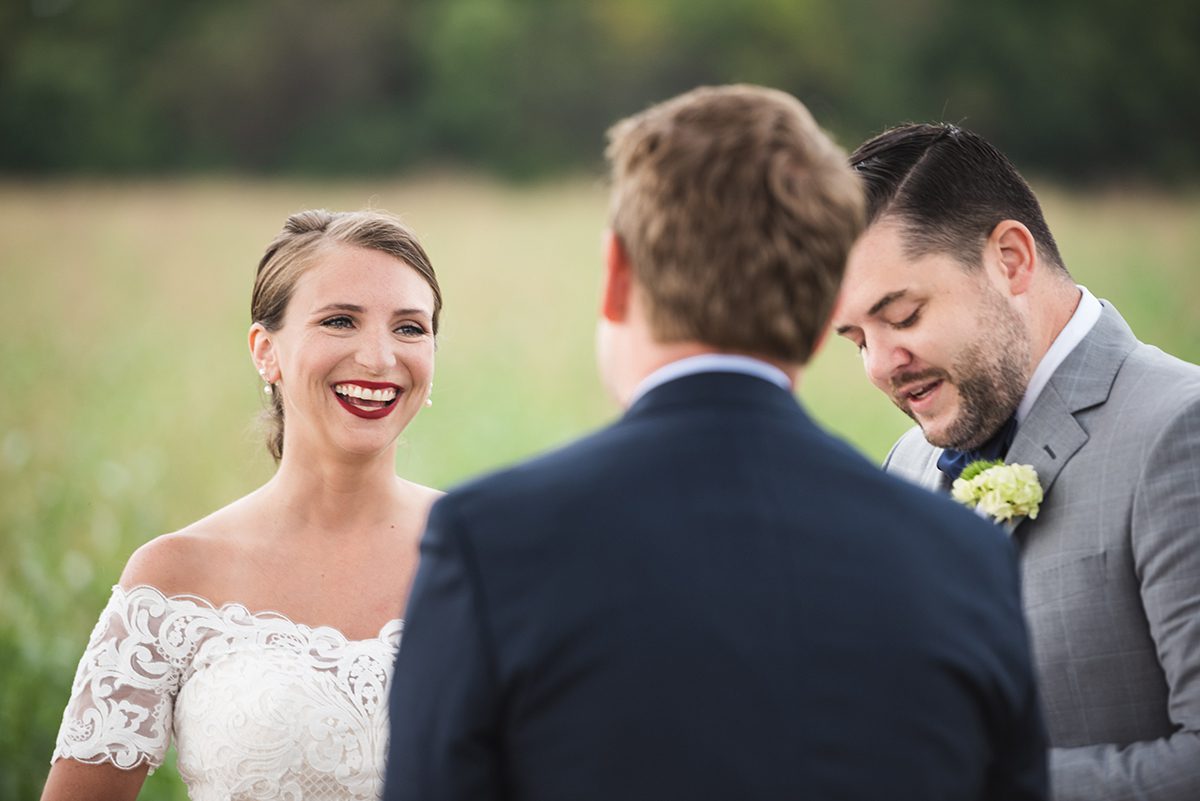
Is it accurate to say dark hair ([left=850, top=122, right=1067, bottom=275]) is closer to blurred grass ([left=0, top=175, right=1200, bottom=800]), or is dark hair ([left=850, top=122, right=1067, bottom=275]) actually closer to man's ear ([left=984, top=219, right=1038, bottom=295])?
man's ear ([left=984, top=219, right=1038, bottom=295])

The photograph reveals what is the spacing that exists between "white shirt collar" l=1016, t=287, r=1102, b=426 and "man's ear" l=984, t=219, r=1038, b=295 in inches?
5.2

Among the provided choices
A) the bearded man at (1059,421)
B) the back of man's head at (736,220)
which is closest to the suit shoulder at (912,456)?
the bearded man at (1059,421)

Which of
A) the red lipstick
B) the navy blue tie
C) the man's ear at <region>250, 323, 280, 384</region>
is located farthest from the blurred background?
the navy blue tie

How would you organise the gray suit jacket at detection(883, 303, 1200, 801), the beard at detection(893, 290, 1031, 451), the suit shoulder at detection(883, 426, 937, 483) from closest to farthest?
the gray suit jacket at detection(883, 303, 1200, 801) → the beard at detection(893, 290, 1031, 451) → the suit shoulder at detection(883, 426, 937, 483)

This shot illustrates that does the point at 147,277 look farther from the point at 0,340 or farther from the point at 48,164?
the point at 48,164

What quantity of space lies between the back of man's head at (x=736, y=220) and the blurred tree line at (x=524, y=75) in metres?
20.6

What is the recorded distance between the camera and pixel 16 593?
7344 millimetres

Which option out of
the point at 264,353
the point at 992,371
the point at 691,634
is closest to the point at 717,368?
the point at 691,634

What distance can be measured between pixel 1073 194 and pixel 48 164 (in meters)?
18.8

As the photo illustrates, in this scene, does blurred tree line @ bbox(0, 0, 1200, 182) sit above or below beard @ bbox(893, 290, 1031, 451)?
above

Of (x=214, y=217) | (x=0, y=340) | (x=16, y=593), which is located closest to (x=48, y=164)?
(x=214, y=217)

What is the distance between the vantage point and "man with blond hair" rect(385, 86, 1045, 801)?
1433 millimetres

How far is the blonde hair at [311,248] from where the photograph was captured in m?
3.43

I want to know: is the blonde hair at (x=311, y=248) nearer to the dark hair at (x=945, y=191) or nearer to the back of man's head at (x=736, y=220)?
the dark hair at (x=945, y=191)
